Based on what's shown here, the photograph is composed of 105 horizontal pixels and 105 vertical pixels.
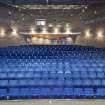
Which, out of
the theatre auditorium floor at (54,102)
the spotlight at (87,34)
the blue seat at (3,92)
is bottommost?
the theatre auditorium floor at (54,102)

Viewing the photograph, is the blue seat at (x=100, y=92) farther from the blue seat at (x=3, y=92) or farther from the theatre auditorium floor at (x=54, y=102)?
the blue seat at (x=3, y=92)

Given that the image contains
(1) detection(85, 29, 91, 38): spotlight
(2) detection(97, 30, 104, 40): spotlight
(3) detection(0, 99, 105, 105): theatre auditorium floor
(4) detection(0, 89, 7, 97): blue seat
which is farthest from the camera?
(1) detection(85, 29, 91, 38): spotlight

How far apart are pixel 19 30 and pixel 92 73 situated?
369 inches

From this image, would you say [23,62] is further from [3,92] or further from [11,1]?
[11,1]

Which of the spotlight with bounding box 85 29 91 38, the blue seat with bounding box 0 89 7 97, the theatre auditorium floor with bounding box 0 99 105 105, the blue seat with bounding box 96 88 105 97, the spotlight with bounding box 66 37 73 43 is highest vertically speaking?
the spotlight with bounding box 85 29 91 38

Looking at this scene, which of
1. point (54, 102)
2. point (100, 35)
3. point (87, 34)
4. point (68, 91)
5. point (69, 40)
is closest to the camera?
point (54, 102)

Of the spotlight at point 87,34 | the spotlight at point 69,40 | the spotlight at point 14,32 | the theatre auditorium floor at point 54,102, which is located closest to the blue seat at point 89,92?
the theatre auditorium floor at point 54,102

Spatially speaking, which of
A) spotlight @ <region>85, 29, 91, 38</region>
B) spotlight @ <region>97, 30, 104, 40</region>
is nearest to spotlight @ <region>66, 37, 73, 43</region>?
spotlight @ <region>85, 29, 91, 38</region>

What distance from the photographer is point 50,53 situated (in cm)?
841

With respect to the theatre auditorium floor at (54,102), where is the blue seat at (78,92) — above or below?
above

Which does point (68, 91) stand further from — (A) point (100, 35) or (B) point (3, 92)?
(A) point (100, 35)

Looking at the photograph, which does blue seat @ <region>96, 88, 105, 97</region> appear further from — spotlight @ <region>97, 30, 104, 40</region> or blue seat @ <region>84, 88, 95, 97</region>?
spotlight @ <region>97, 30, 104, 40</region>

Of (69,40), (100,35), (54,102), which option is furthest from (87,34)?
(54,102)

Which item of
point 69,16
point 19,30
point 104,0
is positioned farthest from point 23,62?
point 69,16
